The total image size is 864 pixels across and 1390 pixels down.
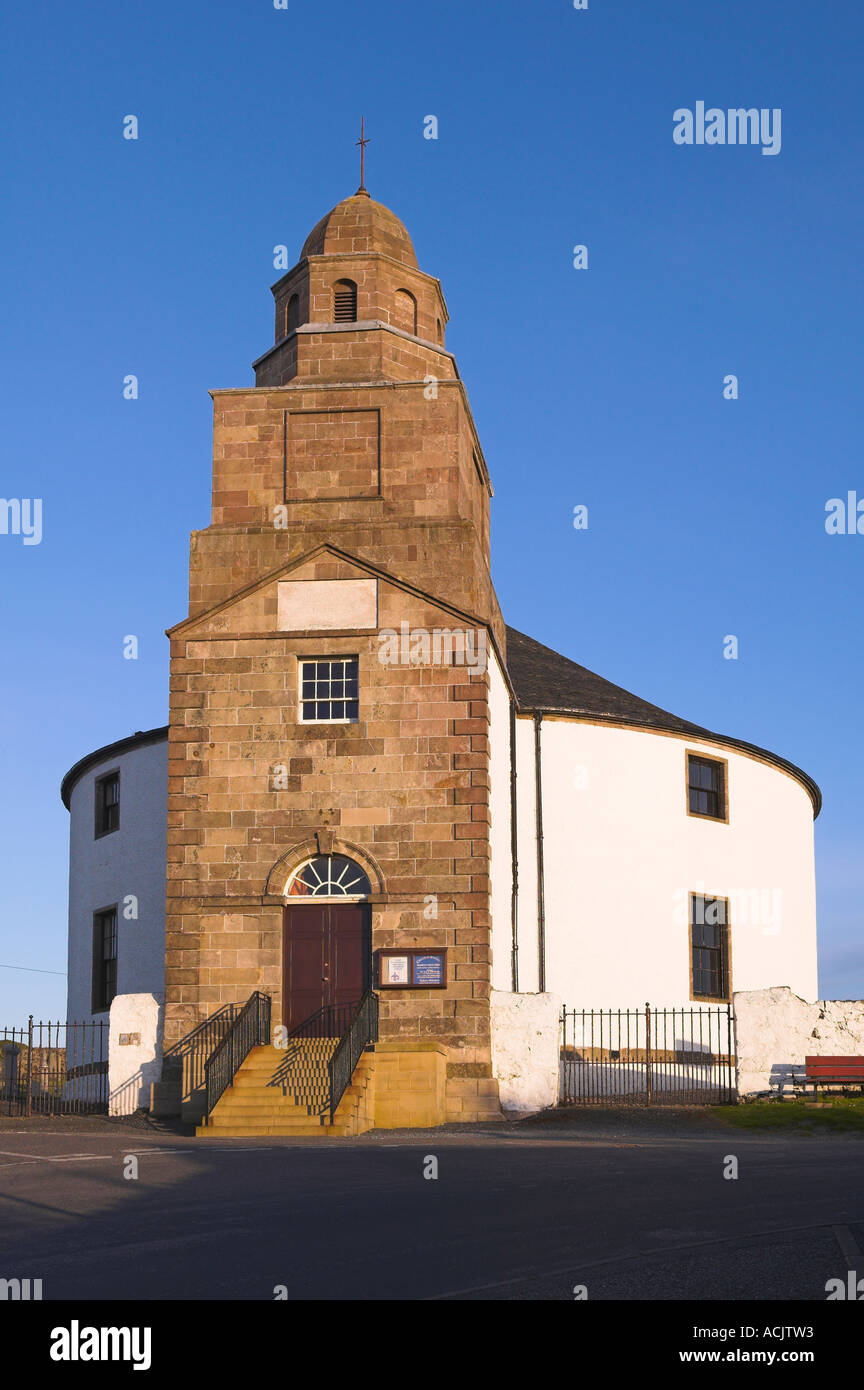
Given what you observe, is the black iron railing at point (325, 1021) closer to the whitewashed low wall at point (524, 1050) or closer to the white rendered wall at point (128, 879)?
the whitewashed low wall at point (524, 1050)

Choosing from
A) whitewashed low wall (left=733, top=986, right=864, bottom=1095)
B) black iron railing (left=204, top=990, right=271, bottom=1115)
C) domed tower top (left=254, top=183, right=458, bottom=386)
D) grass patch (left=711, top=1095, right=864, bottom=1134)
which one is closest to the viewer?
grass patch (left=711, top=1095, right=864, bottom=1134)

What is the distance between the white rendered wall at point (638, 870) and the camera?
3322 centimetres

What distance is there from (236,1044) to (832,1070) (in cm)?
1002

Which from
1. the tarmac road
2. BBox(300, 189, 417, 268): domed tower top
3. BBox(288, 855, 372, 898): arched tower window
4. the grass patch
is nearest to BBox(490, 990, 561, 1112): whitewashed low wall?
the grass patch

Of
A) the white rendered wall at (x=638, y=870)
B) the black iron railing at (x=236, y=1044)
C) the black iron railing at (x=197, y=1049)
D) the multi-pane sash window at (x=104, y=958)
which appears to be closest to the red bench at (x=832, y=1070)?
the white rendered wall at (x=638, y=870)

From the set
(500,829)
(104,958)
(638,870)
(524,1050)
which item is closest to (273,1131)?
(524,1050)

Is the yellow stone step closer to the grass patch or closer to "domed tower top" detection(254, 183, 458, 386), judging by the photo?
the grass patch

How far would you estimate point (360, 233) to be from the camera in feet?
104

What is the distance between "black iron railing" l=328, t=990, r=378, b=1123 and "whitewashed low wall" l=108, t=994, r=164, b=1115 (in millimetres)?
3435

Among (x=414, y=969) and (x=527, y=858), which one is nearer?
(x=414, y=969)

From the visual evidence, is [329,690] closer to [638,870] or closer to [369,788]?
[369,788]

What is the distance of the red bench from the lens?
27.0 meters

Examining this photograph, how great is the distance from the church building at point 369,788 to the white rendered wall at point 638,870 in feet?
0.23
